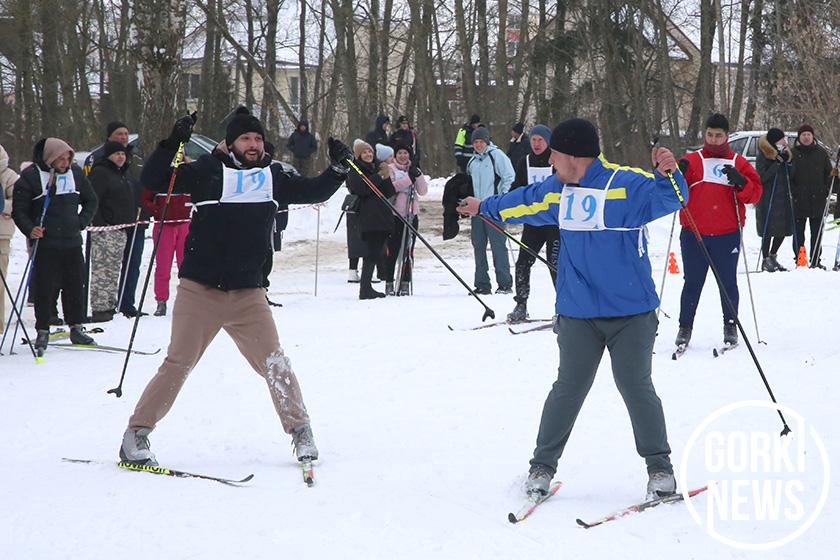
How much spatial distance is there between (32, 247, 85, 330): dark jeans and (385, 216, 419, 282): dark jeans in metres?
4.02

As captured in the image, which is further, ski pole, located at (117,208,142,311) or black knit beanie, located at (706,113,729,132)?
ski pole, located at (117,208,142,311)

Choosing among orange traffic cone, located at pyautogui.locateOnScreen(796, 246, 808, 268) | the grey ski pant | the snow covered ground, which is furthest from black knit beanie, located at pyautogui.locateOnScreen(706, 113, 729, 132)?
orange traffic cone, located at pyautogui.locateOnScreen(796, 246, 808, 268)

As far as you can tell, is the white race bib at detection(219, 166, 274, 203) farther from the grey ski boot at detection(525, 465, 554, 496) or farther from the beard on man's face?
the grey ski boot at detection(525, 465, 554, 496)

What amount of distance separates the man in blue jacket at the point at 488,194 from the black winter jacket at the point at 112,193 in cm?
385

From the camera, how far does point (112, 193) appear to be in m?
11.1

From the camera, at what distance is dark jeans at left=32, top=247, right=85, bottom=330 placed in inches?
351

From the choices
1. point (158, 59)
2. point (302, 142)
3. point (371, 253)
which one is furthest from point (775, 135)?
point (302, 142)

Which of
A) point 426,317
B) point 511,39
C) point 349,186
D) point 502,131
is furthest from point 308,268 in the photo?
point 511,39

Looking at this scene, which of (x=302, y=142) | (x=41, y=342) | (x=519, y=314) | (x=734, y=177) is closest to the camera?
(x=734, y=177)

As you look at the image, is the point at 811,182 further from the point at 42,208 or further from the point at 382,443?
the point at 382,443

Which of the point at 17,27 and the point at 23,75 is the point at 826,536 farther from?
the point at 23,75

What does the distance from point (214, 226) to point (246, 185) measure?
0.27 metres

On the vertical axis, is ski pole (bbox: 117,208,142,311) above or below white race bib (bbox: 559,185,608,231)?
below

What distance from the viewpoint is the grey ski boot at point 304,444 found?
17.5 ft
